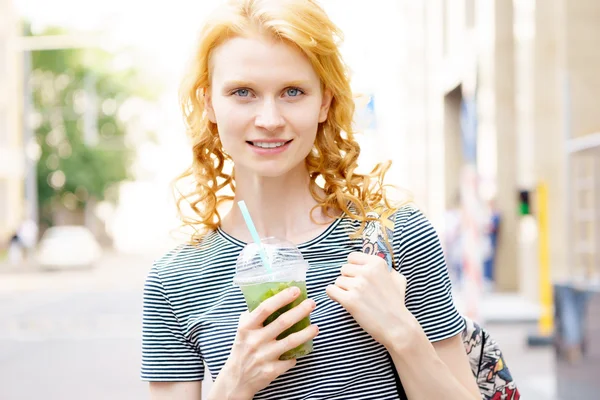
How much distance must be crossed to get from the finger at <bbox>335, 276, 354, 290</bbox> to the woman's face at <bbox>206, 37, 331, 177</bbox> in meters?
0.27

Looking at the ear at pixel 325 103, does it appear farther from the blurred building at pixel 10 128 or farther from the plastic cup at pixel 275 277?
the blurred building at pixel 10 128

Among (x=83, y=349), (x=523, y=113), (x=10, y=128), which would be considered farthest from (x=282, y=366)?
(x=10, y=128)

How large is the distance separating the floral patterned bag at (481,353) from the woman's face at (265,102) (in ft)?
0.73

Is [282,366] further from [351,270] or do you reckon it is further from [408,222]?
[408,222]

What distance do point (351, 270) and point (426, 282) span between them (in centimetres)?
18

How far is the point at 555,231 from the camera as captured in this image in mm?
12125

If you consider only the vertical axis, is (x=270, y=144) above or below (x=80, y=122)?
below

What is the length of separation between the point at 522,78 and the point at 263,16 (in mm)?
13441

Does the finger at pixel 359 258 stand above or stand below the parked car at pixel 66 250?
above

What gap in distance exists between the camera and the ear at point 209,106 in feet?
6.81

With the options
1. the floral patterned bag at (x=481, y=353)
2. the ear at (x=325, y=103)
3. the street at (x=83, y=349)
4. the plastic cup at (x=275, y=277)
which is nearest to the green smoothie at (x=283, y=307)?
the plastic cup at (x=275, y=277)

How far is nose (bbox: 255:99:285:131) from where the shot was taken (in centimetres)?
188

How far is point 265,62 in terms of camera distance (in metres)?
1.89

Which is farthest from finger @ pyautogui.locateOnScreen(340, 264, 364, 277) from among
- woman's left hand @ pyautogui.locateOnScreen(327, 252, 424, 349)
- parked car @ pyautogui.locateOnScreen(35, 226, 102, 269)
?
parked car @ pyautogui.locateOnScreen(35, 226, 102, 269)
